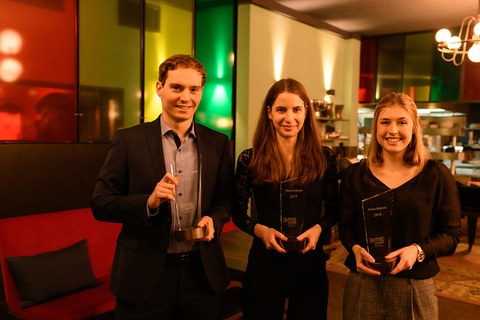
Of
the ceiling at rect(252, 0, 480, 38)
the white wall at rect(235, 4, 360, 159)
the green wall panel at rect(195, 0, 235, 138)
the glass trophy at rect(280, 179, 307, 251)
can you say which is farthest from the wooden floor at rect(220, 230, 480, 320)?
the ceiling at rect(252, 0, 480, 38)

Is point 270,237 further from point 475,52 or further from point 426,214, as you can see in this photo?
point 475,52

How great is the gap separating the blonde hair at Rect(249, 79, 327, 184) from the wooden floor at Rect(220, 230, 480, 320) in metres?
1.26

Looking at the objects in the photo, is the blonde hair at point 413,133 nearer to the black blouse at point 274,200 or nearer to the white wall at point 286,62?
the black blouse at point 274,200

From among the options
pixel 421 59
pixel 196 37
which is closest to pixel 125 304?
pixel 196 37

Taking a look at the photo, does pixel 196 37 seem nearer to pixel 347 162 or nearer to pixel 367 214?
pixel 347 162

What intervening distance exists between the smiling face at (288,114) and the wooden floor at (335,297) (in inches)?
54.2

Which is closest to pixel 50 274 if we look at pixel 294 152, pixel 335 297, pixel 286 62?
pixel 294 152

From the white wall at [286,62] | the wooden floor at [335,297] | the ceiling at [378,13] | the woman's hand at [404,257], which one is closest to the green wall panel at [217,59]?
the white wall at [286,62]

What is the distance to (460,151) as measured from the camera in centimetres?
889

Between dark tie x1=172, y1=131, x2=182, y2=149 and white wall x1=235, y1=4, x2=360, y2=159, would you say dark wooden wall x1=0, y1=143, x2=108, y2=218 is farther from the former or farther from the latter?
dark tie x1=172, y1=131, x2=182, y2=149

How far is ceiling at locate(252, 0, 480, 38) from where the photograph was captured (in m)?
6.84

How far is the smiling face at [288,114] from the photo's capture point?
5.62 feet

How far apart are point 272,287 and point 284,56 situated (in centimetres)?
572

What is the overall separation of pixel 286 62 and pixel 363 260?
232 inches
